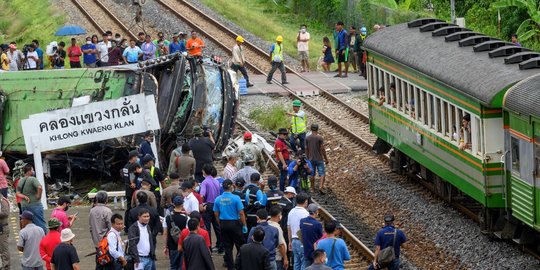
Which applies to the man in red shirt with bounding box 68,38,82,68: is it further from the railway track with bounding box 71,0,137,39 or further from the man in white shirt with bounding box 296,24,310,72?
the man in white shirt with bounding box 296,24,310,72

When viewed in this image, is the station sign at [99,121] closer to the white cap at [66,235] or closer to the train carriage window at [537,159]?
the white cap at [66,235]

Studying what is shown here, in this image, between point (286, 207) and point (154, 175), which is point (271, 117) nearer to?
point (154, 175)

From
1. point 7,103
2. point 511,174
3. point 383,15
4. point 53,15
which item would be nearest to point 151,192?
point 511,174

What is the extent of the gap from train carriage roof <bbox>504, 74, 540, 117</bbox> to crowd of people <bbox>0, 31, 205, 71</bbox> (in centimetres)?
1269

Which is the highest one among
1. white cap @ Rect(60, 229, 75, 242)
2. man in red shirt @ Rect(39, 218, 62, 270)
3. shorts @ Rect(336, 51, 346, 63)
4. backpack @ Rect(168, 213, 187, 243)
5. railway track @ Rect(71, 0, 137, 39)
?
white cap @ Rect(60, 229, 75, 242)

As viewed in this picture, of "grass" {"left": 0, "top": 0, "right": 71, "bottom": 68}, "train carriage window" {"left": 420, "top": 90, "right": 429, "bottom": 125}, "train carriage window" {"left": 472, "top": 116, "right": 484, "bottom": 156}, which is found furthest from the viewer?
"grass" {"left": 0, "top": 0, "right": 71, "bottom": 68}

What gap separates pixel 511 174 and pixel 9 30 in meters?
28.8

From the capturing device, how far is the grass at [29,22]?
133 feet

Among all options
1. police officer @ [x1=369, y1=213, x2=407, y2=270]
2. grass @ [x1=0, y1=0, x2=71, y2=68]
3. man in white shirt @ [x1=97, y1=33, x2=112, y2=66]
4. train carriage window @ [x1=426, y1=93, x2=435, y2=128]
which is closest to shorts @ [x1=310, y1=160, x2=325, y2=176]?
train carriage window @ [x1=426, y1=93, x2=435, y2=128]

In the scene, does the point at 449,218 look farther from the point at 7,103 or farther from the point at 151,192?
the point at 7,103

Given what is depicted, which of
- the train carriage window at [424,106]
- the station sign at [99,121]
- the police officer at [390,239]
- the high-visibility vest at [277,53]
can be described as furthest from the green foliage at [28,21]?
the police officer at [390,239]

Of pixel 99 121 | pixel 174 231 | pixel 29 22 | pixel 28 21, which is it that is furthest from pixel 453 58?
pixel 28 21

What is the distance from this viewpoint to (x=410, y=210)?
22.3 m

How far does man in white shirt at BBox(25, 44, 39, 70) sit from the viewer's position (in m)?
31.3
